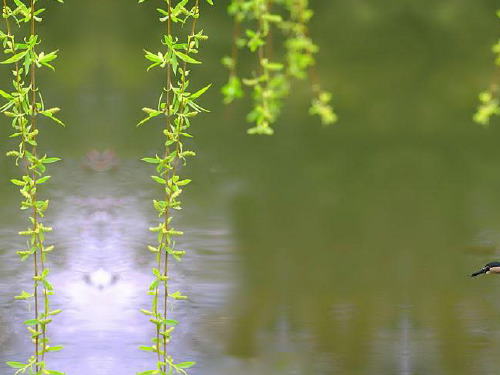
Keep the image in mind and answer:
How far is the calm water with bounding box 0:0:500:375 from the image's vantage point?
2953mm

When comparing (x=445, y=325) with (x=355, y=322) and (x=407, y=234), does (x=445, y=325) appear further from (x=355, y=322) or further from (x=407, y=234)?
(x=407, y=234)

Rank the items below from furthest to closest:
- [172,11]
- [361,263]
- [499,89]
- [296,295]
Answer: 1. [499,89]
2. [361,263]
3. [296,295]
4. [172,11]

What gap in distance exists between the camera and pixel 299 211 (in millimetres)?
4004

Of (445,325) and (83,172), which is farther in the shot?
(83,172)

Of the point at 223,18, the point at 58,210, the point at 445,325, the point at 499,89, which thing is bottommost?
the point at 445,325

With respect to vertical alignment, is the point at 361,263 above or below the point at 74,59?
below

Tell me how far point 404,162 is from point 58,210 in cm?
144

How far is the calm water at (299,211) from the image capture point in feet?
9.69

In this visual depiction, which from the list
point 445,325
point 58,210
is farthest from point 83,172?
point 445,325

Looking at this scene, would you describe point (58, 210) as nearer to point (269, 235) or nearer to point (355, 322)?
point (269, 235)

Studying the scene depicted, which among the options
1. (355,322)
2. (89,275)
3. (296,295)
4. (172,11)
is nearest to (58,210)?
(89,275)

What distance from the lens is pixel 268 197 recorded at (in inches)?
162

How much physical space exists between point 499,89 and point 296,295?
2.66 metres

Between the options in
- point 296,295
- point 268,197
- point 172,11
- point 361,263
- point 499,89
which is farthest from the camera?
point 499,89
